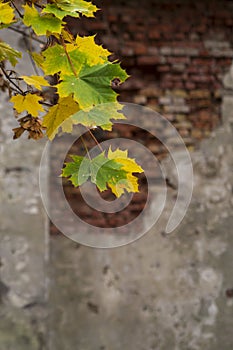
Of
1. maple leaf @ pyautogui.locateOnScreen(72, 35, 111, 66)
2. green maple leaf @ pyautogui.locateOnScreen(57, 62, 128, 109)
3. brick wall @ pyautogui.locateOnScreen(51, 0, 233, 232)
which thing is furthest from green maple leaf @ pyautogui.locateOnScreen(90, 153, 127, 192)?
brick wall @ pyautogui.locateOnScreen(51, 0, 233, 232)

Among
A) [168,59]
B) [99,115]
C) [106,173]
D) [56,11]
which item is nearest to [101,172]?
[106,173]

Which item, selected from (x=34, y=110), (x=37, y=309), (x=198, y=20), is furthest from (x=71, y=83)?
(x=198, y=20)

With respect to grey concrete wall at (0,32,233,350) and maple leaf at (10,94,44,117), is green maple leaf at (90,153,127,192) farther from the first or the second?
grey concrete wall at (0,32,233,350)

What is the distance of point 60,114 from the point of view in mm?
1835

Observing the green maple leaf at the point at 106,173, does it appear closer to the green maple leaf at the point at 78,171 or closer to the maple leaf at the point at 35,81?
the green maple leaf at the point at 78,171

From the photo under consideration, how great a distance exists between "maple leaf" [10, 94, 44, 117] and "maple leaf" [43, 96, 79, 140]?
110 millimetres

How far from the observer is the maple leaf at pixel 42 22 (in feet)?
5.49

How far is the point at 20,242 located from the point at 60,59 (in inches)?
100

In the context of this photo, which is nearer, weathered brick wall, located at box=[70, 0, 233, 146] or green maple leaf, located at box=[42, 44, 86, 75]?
green maple leaf, located at box=[42, 44, 86, 75]

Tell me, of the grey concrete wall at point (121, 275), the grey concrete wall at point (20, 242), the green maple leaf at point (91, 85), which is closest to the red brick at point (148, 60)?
the grey concrete wall at point (121, 275)

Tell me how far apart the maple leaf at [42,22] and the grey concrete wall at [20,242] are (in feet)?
7.80

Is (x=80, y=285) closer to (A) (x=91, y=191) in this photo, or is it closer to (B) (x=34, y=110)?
(A) (x=91, y=191)

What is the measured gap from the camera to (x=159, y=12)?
184 inches

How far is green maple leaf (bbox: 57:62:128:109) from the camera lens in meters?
1.69
